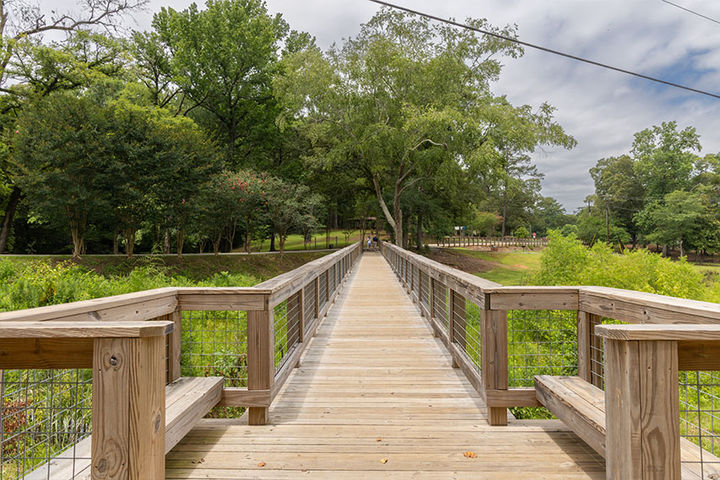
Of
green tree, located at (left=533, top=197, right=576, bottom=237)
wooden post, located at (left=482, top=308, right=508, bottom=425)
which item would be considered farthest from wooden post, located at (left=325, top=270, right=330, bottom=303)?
green tree, located at (left=533, top=197, right=576, bottom=237)

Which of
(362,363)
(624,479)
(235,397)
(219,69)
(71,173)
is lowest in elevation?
(362,363)

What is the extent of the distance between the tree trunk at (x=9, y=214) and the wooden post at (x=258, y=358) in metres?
24.6

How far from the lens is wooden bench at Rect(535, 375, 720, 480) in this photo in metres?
1.69

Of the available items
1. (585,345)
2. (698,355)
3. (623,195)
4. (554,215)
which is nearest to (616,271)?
(585,345)

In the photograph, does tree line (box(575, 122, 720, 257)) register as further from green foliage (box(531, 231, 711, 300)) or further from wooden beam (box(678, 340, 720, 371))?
wooden beam (box(678, 340, 720, 371))

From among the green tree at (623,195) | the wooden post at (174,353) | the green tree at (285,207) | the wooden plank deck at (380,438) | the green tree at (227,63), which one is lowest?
the wooden plank deck at (380,438)

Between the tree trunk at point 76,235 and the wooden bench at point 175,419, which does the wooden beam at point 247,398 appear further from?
the tree trunk at point 76,235

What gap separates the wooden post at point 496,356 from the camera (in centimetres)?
271

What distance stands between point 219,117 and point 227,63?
4431mm

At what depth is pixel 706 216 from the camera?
37.8 m

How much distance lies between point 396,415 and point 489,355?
33.6 inches

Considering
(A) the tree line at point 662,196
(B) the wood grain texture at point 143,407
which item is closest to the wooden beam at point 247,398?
(B) the wood grain texture at point 143,407

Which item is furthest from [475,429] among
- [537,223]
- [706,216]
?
[537,223]

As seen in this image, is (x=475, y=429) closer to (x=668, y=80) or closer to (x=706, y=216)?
(x=668, y=80)
